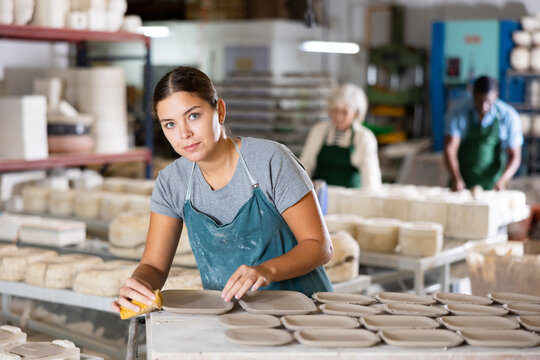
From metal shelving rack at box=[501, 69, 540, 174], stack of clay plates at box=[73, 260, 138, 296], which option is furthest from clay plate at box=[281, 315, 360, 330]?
metal shelving rack at box=[501, 69, 540, 174]

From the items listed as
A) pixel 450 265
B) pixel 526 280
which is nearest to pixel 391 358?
pixel 526 280

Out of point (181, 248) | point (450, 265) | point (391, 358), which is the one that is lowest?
point (450, 265)

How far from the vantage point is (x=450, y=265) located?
3.92 metres

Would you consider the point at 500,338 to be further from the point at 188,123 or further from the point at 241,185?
the point at 188,123

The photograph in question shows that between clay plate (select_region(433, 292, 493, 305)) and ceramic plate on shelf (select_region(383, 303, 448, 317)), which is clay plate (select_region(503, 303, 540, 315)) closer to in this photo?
clay plate (select_region(433, 292, 493, 305))

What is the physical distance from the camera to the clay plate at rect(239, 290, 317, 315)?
1.90 metres

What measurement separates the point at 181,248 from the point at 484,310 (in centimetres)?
163

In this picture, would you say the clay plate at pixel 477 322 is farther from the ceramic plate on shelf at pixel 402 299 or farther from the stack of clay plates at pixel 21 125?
the stack of clay plates at pixel 21 125

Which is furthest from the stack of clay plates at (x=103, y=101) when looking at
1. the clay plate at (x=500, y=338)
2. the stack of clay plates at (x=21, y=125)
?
the clay plate at (x=500, y=338)

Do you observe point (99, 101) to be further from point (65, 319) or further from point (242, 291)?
point (242, 291)

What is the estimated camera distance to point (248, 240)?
7.29ft

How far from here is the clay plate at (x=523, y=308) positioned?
1.96 metres

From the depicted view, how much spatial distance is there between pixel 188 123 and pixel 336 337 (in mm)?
726

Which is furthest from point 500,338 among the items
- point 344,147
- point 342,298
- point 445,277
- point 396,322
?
point 344,147
